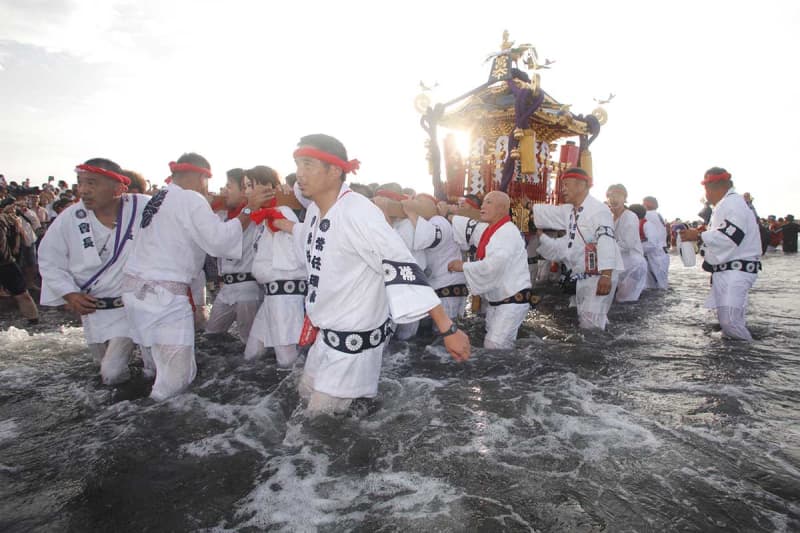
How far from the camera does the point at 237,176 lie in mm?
4023

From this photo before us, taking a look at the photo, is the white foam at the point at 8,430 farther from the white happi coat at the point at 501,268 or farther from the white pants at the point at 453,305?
the white pants at the point at 453,305

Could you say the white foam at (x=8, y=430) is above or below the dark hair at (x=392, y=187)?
below

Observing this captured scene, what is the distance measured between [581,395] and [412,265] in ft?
6.61

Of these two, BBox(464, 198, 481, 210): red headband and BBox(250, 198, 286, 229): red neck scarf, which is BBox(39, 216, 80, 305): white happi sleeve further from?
BBox(464, 198, 481, 210): red headband

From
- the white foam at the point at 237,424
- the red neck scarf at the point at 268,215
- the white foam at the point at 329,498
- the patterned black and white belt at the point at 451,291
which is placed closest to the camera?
the white foam at the point at 329,498

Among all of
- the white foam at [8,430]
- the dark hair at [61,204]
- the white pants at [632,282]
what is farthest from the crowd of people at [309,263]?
the white pants at [632,282]

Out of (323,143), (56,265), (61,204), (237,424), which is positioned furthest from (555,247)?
(61,204)

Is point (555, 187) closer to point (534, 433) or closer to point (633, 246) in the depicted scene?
point (633, 246)

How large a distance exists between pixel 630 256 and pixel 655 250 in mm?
2470

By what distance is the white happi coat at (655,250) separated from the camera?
9.31 meters

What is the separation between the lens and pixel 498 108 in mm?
9438

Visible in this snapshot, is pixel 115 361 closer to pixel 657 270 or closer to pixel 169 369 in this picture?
pixel 169 369

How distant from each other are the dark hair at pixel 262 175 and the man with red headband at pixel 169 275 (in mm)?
683

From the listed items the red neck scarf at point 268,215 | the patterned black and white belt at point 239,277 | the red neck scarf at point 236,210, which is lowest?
the patterned black and white belt at point 239,277
